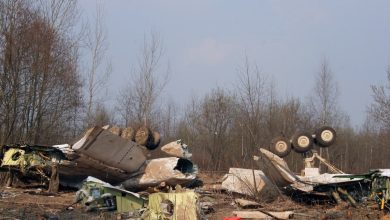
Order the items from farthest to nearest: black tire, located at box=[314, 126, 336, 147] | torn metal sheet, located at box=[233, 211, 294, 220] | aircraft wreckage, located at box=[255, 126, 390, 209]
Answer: black tire, located at box=[314, 126, 336, 147] → aircraft wreckage, located at box=[255, 126, 390, 209] → torn metal sheet, located at box=[233, 211, 294, 220]

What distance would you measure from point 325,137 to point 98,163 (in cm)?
847

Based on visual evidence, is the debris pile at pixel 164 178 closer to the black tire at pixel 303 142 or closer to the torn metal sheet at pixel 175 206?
the black tire at pixel 303 142

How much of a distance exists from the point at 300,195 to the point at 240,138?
2088 centimetres

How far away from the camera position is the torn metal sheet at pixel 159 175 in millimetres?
15875

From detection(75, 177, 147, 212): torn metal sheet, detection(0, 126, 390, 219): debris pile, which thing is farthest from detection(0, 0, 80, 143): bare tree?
detection(75, 177, 147, 212): torn metal sheet

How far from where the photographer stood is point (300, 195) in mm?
14750

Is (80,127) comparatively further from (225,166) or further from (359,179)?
(359,179)

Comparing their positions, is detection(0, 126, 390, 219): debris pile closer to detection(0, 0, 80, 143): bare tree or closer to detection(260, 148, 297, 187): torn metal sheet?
detection(260, 148, 297, 187): torn metal sheet

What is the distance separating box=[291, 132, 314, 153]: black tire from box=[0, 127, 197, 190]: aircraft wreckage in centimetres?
415

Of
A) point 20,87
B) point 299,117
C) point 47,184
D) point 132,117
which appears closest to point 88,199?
point 47,184

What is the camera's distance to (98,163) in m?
14.9

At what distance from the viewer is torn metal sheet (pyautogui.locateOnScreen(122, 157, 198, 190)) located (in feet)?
52.1

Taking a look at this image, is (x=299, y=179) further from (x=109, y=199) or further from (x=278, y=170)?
(x=109, y=199)

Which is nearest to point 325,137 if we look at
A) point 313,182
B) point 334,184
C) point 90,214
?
point 334,184
